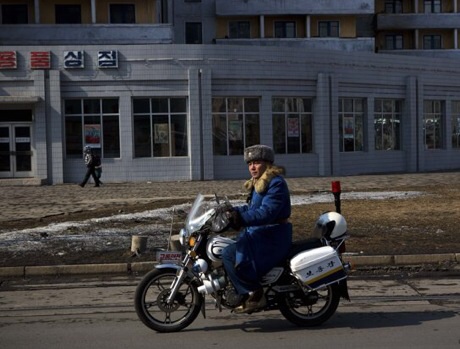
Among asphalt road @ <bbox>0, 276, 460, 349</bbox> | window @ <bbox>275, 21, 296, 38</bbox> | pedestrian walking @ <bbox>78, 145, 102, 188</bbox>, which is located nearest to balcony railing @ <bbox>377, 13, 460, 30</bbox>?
window @ <bbox>275, 21, 296, 38</bbox>

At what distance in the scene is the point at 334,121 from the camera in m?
31.9

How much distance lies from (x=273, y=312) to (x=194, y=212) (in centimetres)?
178

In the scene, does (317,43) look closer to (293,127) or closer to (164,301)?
(293,127)

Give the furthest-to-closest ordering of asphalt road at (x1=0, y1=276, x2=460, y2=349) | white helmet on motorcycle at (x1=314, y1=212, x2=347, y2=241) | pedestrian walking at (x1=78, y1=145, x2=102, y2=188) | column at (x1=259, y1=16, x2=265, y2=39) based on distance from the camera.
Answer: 1. column at (x1=259, y1=16, x2=265, y2=39)
2. pedestrian walking at (x1=78, y1=145, x2=102, y2=188)
3. white helmet on motorcycle at (x1=314, y1=212, x2=347, y2=241)
4. asphalt road at (x1=0, y1=276, x2=460, y2=349)

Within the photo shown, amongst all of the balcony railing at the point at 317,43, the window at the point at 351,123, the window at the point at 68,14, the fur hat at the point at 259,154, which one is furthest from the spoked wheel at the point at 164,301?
the balcony railing at the point at 317,43

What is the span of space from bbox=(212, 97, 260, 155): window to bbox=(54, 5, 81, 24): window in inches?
473

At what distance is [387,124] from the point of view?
34969mm

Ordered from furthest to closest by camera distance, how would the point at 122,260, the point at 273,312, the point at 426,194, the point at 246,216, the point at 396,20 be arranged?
the point at 396,20
the point at 426,194
the point at 122,260
the point at 273,312
the point at 246,216

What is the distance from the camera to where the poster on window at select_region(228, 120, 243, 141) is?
30484 millimetres

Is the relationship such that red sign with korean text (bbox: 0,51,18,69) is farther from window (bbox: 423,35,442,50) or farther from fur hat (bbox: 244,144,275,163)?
window (bbox: 423,35,442,50)

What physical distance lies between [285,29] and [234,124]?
20.3 m

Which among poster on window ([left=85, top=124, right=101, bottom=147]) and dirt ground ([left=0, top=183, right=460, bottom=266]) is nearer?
dirt ground ([left=0, top=183, right=460, bottom=266])

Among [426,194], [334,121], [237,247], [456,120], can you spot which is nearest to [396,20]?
[456,120]

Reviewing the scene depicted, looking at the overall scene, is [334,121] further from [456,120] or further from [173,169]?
[456,120]
